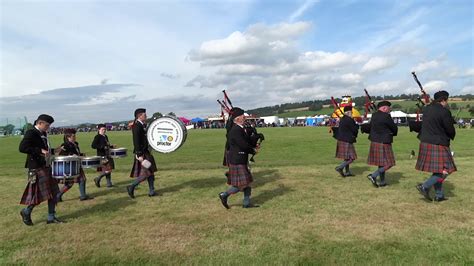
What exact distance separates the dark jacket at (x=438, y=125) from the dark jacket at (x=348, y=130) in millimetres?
3225

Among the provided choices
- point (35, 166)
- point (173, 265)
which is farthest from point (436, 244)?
point (35, 166)

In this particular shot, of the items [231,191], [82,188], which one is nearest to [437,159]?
[231,191]

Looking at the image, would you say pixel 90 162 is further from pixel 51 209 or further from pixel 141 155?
pixel 51 209

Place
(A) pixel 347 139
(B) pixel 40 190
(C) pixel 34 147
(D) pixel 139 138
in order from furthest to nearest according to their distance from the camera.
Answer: (A) pixel 347 139
(D) pixel 139 138
(B) pixel 40 190
(C) pixel 34 147

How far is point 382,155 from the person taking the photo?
888cm

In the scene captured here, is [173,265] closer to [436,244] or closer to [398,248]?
[398,248]

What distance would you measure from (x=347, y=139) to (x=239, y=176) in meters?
4.57

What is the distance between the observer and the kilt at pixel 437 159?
7.14 meters

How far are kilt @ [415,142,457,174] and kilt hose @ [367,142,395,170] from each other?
1.35m

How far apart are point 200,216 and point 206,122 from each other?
8089 centimetres

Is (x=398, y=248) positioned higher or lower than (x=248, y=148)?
lower

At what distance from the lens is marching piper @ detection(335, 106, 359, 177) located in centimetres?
1039

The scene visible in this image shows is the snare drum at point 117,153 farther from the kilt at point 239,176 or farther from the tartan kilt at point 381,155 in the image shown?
the tartan kilt at point 381,155

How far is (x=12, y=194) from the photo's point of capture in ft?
30.2
